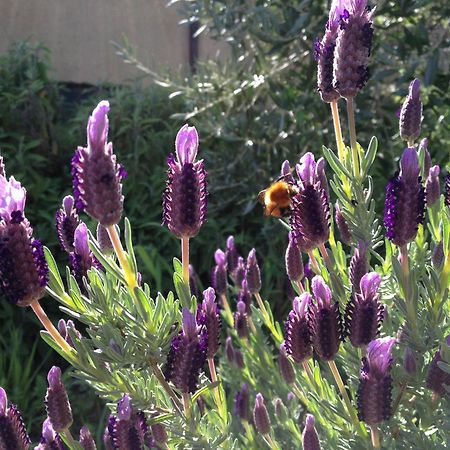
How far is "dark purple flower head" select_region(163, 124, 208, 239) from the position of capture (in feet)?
3.33

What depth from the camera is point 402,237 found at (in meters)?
1.10

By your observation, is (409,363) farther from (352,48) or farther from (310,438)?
(352,48)

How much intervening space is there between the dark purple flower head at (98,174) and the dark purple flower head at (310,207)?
0.34 meters

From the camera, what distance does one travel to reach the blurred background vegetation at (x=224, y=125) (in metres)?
3.37

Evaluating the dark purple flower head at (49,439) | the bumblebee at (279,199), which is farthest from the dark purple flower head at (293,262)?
the dark purple flower head at (49,439)

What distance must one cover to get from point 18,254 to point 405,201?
542 mm

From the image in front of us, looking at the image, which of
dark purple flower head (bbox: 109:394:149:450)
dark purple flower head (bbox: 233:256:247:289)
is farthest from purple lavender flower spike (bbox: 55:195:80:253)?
dark purple flower head (bbox: 233:256:247:289)

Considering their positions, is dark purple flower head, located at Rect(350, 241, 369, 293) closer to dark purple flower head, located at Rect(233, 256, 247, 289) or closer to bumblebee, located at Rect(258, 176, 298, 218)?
bumblebee, located at Rect(258, 176, 298, 218)

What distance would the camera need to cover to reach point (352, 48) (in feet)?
3.87

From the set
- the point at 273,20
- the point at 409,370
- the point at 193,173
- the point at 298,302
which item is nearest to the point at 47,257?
the point at 193,173

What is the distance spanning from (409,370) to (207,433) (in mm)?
355

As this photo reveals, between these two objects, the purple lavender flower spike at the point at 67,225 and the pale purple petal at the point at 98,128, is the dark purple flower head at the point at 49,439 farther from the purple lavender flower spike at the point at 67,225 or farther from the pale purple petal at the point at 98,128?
the pale purple petal at the point at 98,128

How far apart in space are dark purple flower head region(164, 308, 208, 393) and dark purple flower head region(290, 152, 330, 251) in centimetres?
25

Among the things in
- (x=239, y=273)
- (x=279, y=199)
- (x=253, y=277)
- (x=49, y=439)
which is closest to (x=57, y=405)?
(x=49, y=439)
